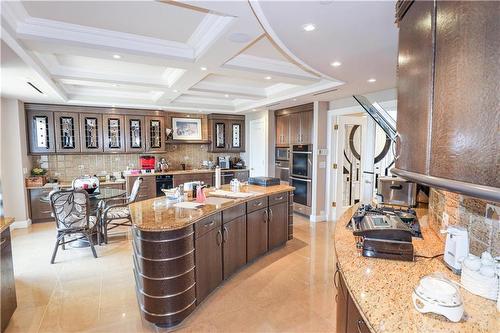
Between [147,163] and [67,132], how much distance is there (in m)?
1.66

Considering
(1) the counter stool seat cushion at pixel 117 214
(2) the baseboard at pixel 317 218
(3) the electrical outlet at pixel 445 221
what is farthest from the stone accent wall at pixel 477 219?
(1) the counter stool seat cushion at pixel 117 214

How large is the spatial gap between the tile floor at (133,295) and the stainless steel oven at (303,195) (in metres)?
1.64

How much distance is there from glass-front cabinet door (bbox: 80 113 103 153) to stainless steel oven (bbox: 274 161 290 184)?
3.92 m

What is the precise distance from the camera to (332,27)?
6.63 ft

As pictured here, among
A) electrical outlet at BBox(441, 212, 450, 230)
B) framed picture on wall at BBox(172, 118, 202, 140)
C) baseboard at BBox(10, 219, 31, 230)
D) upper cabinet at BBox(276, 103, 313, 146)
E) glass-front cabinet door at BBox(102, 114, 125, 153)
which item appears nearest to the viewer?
electrical outlet at BBox(441, 212, 450, 230)

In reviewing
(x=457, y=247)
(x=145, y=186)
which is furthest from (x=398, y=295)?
(x=145, y=186)

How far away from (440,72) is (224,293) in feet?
8.56

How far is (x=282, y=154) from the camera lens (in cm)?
629

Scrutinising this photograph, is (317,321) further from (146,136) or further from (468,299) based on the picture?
(146,136)

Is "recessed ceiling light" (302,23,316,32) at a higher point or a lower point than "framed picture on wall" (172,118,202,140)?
higher

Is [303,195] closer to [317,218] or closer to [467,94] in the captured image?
[317,218]

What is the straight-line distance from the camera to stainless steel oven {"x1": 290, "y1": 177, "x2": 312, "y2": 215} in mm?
5520

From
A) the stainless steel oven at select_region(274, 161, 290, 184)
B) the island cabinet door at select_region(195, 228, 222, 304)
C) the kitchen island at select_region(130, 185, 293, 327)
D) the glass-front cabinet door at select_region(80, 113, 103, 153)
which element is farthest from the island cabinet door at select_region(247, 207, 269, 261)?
the glass-front cabinet door at select_region(80, 113, 103, 153)

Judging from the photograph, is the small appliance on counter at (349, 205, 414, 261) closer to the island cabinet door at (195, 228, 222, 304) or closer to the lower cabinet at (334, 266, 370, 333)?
the lower cabinet at (334, 266, 370, 333)
